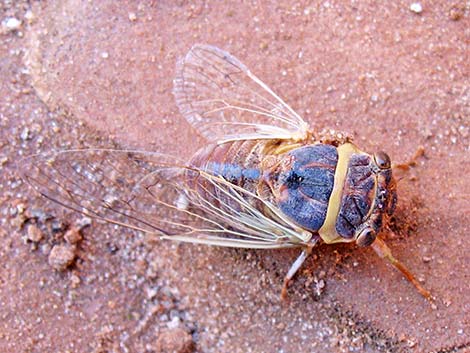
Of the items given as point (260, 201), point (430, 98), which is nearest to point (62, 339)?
point (260, 201)

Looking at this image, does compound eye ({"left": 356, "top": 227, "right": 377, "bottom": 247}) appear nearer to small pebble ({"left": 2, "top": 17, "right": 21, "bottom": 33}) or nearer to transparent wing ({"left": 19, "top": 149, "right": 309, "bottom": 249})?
transparent wing ({"left": 19, "top": 149, "right": 309, "bottom": 249})

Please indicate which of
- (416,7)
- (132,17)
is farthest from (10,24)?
(416,7)

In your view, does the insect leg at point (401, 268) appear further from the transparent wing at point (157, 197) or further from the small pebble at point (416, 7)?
the small pebble at point (416, 7)

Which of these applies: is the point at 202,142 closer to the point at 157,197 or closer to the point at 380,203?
the point at 157,197

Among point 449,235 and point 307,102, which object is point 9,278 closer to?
point 307,102

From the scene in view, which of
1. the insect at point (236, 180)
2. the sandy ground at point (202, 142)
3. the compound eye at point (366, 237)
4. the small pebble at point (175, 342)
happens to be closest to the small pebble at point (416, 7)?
the sandy ground at point (202, 142)

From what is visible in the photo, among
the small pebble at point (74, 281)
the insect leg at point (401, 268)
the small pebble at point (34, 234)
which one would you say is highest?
the insect leg at point (401, 268)
